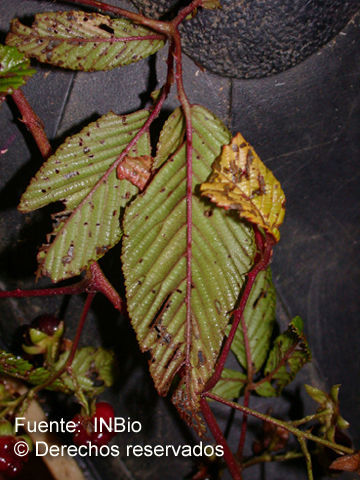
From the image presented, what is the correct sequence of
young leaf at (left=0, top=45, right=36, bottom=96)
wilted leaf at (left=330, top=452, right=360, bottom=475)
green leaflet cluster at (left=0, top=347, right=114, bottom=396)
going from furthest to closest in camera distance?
green leaflet cluster at (left=0, top=347, right=114, bottom=396)
wilted leaf at (left=330, top=452, right=360, bottom=475)
young leaf at (left=0, top=45, right=36, bottom=96)

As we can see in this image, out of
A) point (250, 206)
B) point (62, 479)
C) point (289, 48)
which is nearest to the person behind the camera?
point (250, 206)

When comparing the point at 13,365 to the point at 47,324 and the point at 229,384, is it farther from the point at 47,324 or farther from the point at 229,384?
the point at 229,384

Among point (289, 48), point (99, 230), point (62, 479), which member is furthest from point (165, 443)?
point (289, 48)

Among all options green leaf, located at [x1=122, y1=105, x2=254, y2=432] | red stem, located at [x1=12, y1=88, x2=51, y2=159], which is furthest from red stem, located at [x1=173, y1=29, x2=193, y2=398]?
red stem, located at [x1=12, y1=88, x2=51, y2=159]

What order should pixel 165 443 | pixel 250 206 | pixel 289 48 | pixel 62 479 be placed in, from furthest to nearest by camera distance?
pixel 165 443, pixel 62 479, pixel 289 48, pixel 250 206

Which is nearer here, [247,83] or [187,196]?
[187,196]

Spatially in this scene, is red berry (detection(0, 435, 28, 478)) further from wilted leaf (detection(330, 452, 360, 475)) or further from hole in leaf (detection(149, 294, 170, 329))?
wilted leaf (detection(330, 452, 360, 475))

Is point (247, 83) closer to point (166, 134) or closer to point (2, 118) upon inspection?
point (166, 134)

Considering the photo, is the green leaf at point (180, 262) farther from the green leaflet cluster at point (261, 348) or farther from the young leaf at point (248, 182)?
the green leaflet cluster at point (261, 348)
